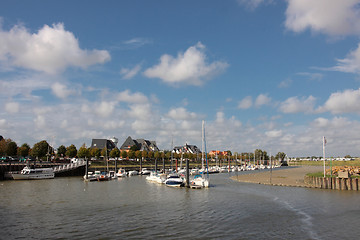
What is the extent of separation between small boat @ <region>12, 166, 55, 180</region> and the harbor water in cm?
4515

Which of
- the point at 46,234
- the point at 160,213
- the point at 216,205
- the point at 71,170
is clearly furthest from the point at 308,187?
the point at 71,170

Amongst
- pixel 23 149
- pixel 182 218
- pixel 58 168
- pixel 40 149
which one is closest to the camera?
pixel 182 218

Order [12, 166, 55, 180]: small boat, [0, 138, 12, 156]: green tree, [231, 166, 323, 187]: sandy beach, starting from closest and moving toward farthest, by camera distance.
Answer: [231, 166, 323, 187]: sandy beach < [12, 166, 55, 180]: small boat < [0, 138, 12, 156]: green tree

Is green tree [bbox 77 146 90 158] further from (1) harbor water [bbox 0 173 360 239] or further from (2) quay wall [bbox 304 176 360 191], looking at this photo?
(2) quay wall [bbox 304 176 360 191]

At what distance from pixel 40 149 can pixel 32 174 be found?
169ft

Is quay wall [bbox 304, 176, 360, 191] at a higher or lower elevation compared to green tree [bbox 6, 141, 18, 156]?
lower

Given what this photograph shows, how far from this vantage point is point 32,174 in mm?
93500

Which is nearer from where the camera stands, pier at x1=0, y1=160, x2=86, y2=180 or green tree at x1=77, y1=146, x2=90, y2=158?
pier at x1=0, y1=160, x2=86, y2=180

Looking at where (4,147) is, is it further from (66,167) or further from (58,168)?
(66,167)

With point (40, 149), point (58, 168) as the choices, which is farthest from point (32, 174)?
point (40, 149)

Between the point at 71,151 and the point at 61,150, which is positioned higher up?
the point at 61,150

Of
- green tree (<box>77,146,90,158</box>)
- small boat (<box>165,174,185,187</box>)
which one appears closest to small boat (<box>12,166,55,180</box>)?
small boat (<box>165,174,185,187</box>)

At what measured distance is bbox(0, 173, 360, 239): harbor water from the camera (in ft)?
91.4

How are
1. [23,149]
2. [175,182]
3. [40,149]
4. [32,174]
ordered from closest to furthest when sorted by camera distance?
1. [175,182]
2. [32,174]
3. [40,149]
4. [23,149]
